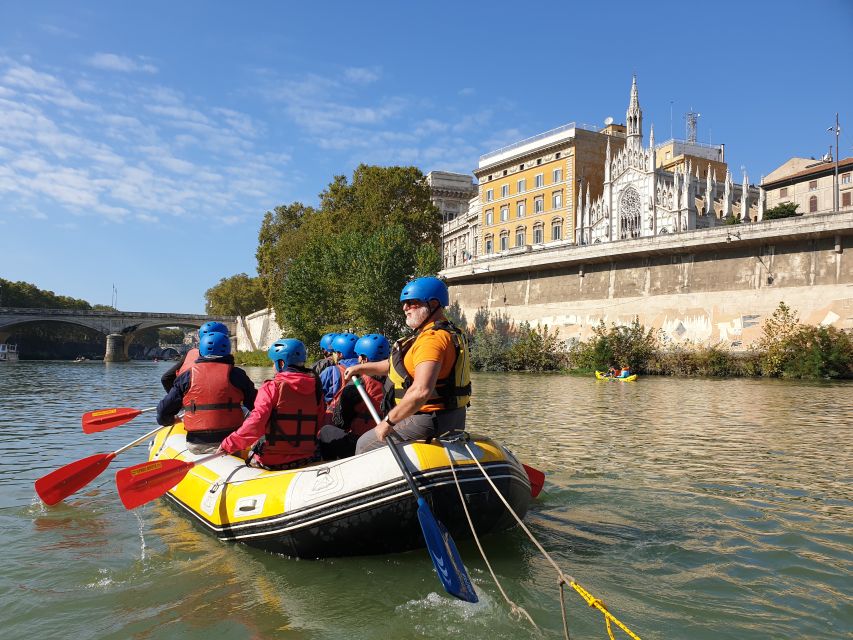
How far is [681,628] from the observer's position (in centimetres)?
377

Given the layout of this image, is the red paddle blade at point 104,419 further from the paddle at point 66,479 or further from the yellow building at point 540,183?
the yellow building at point 540,183

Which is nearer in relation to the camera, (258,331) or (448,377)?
(448,377)

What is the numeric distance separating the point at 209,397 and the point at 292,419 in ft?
4.62

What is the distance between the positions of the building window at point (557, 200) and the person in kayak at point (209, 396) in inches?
2021

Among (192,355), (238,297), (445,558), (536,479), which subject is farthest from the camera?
(238,297)

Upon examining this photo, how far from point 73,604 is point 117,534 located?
5.41 ft

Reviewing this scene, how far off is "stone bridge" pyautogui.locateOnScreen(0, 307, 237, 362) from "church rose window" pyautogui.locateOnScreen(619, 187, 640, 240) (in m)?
42.1

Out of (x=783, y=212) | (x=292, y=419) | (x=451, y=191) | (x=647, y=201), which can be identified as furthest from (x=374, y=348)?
(x=451, y=191)

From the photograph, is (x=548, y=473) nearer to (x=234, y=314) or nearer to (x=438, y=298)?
(x=438, y=298)

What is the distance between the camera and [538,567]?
4.84 meters

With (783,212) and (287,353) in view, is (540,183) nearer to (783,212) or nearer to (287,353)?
(783,212)

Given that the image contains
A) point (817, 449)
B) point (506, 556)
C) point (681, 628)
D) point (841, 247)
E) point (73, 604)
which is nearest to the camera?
point (681, 628)

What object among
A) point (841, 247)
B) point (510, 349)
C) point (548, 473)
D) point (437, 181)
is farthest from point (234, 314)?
point (548, 473)

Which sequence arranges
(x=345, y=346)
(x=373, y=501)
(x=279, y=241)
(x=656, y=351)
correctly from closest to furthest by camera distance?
1. (x=373, y=501)
2. (x=345, y=346)
3. (x=656, y=351)
4. (x=279, y=241)
